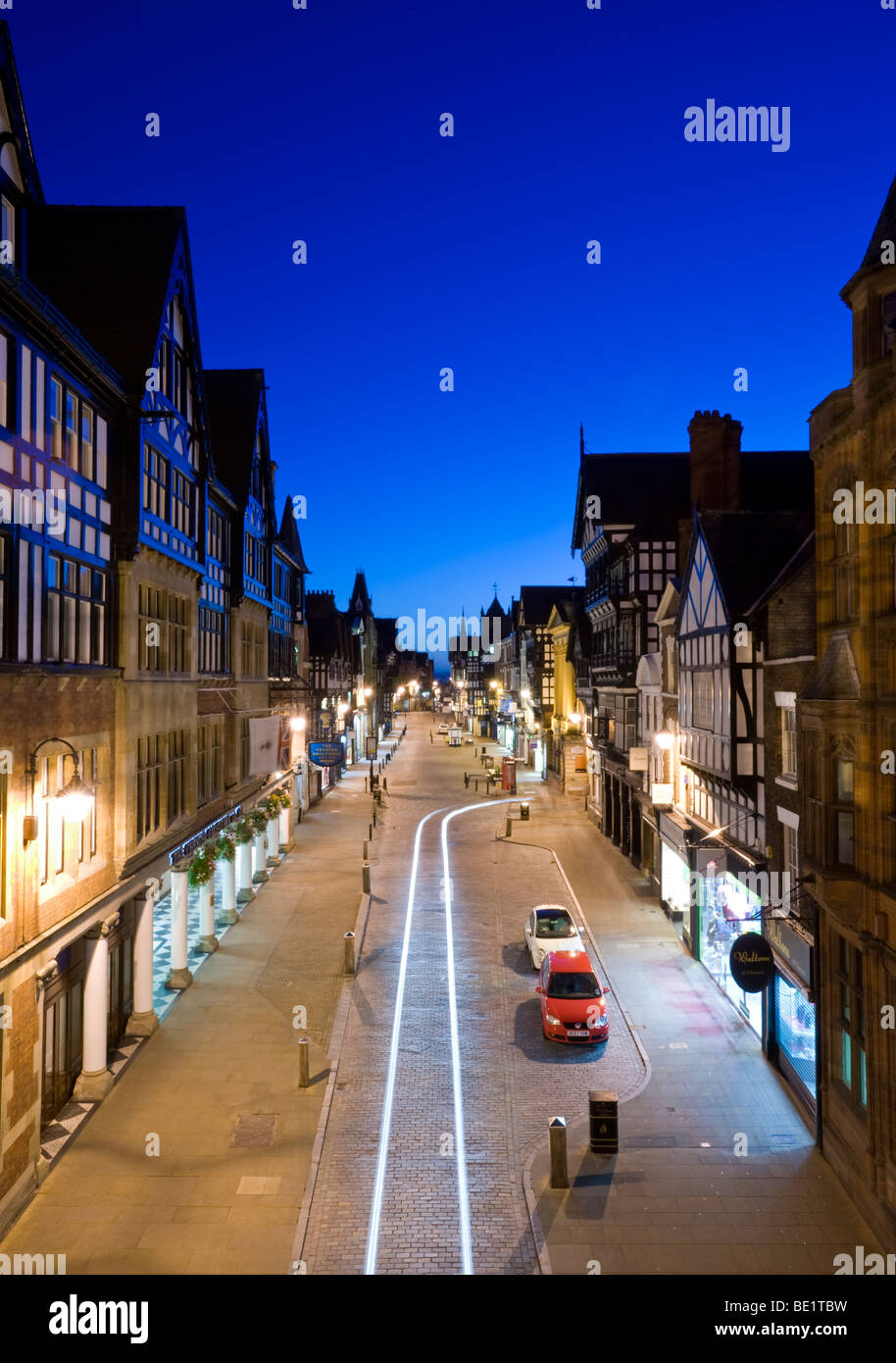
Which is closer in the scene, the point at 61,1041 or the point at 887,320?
the point at 887,320

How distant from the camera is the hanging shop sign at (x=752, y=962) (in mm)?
14516

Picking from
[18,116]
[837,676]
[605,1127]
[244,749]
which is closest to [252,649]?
[244,749]

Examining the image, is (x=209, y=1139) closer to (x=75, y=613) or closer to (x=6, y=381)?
(x=75, y=613)

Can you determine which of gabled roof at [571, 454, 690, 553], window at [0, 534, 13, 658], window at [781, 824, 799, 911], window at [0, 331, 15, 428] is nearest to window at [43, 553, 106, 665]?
window at [0, 534, 13, 658]

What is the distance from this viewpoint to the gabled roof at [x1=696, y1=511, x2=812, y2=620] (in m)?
19.1

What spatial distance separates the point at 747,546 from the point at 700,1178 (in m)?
13.8

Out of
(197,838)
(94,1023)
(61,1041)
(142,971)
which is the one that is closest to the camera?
(61,1041)

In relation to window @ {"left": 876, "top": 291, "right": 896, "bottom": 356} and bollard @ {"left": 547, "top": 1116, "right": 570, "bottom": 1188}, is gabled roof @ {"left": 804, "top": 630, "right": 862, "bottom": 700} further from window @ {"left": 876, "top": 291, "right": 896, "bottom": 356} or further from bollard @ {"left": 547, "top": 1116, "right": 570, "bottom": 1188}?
bollard @ {"left": 547, "top": 1116, "right": 570, "bottom": 1188}

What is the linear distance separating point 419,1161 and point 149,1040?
6935 mm

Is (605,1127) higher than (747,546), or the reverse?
(747,546)

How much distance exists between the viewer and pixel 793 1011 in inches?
584

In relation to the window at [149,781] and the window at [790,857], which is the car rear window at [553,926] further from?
the window at [149,781]

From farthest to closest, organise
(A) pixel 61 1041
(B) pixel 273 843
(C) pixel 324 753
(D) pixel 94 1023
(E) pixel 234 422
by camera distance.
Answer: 1. (C) pixel 324 753
2. (B) pixel 273 843
3. (E) pixel 234 422
4. (D) pixel 94 1023
5. (A) pixel 61 1041

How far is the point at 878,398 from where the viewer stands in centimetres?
1118
